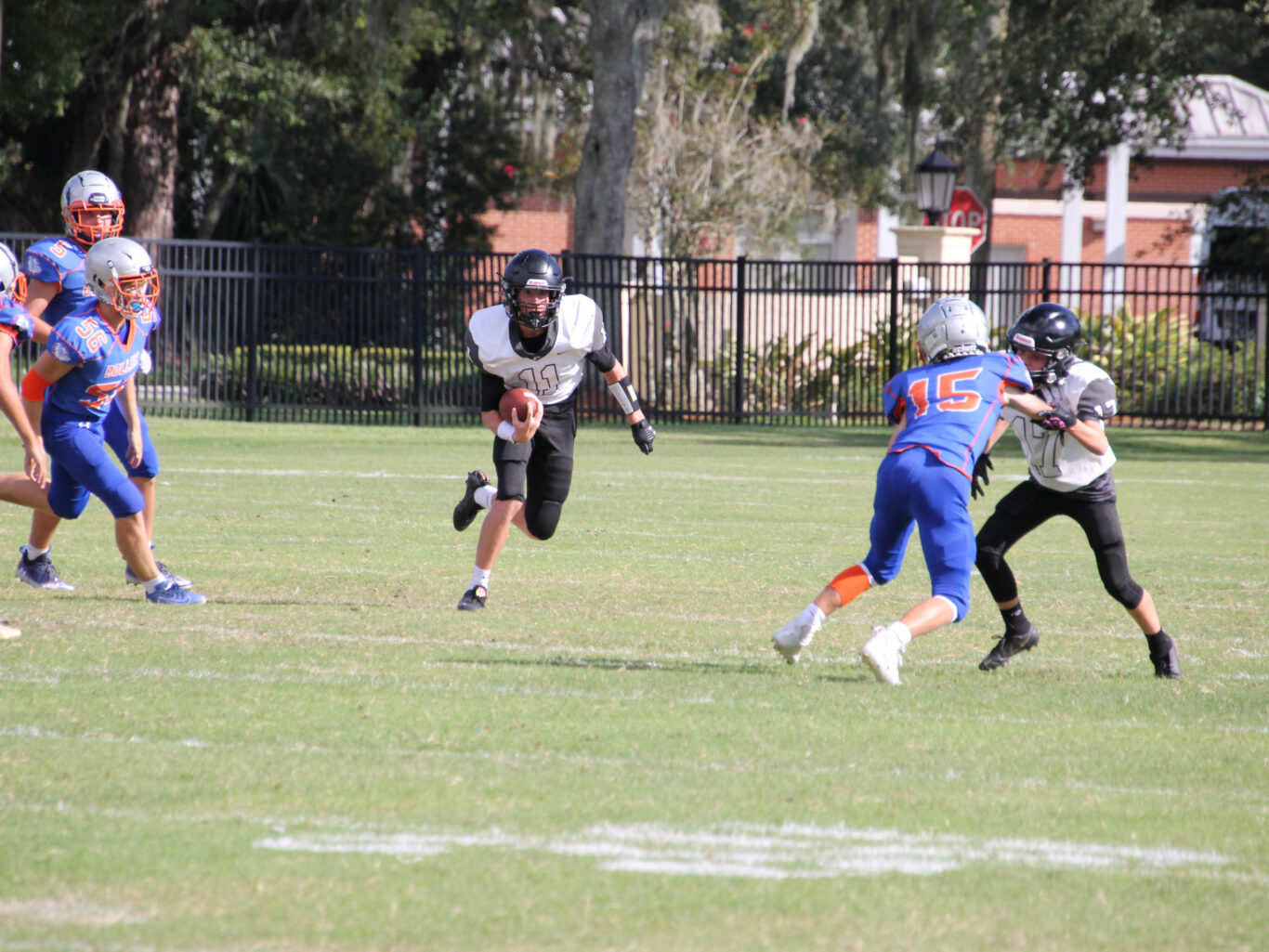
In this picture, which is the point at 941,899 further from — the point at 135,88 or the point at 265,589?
the point at 135,88

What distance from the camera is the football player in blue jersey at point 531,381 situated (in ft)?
25.3

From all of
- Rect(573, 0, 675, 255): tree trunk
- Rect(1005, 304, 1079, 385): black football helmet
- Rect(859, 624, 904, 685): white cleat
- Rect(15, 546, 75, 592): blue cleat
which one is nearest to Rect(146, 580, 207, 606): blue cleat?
Rect(15, 546, 75, 592): blue cleat

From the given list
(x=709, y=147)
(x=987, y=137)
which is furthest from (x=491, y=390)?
(x=709, y=147)

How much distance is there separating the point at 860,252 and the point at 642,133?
12.3 m

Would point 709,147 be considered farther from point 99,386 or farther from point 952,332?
point 952,332

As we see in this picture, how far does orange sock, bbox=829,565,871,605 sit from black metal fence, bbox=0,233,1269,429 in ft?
49.8

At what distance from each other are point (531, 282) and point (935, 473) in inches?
92.5

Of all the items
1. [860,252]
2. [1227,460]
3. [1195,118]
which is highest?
[1195,118]

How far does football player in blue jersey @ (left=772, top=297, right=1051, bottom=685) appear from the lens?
621cm

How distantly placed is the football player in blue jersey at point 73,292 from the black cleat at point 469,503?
1.50 m

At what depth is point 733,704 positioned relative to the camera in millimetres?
5961

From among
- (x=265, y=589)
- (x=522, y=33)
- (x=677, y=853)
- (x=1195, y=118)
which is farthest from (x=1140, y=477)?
(x=1195, y=118)

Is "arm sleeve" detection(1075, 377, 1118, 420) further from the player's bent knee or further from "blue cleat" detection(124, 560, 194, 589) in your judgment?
"blue cleat" detection(124, 560, 194, 589)

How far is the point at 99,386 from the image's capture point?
754 cm
